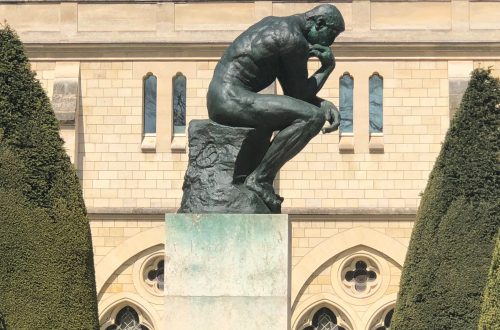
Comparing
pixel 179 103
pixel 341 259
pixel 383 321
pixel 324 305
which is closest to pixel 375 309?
pixel 383 321

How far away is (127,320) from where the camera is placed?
28.7m

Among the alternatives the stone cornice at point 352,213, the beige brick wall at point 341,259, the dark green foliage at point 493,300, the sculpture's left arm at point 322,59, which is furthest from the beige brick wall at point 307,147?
the sculpture's left arm at point 322,59

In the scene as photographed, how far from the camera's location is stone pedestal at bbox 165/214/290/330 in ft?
38.4

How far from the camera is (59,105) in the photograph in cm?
2841

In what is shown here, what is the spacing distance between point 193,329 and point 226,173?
4.24 feet

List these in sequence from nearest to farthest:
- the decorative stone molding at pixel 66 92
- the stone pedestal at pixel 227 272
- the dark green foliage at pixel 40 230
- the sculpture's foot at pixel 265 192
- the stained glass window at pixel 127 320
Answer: the stone pedestal at pixel 227 272
the sculpture's foot at pixel 265 192
the dark green foliage at pixel 40 230
the decorative stone molding at pixel 66 92
the stained glass window at pixel 127 320

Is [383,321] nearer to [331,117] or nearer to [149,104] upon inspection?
[149,104]

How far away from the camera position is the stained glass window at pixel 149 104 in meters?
29.1

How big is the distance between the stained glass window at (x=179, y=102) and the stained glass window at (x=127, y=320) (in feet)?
11.5

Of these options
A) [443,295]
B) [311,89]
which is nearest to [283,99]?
[311,89]

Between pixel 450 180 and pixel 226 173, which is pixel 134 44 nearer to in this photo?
pixel 450 180

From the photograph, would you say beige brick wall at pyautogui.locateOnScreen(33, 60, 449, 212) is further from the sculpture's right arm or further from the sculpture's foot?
the sculpture's foot

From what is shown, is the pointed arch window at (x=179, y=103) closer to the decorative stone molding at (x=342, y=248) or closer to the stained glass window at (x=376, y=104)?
the decorative stone molding at (x=342, y=248)

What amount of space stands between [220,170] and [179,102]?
16.9m
